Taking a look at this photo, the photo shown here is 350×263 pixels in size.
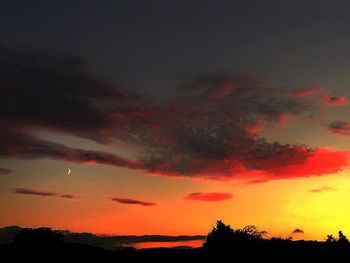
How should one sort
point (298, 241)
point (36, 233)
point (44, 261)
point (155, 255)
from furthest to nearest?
point (36, 233) < point (298, 241) < point (155, 255) < point (44, 261)

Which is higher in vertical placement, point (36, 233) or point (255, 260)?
point (36, 233)

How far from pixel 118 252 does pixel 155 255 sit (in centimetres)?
642

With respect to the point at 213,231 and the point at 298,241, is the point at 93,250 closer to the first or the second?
the point at 213,231

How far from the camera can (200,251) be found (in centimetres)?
9381

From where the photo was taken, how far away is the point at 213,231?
10875 centimetres

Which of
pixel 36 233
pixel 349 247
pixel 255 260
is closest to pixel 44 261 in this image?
pixel 36 233

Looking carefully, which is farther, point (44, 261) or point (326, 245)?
point (326, 245)

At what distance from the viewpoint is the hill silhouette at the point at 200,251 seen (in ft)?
289

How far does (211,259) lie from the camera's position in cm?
8900

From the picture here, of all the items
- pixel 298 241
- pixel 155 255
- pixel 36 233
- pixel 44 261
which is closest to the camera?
pixel 44 261

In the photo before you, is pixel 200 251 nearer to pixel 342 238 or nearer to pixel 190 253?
pixel 190 253

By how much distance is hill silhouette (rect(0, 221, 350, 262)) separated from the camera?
289ft

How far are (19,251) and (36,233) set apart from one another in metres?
15.7

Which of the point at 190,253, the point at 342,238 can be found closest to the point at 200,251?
the point at 190,253
